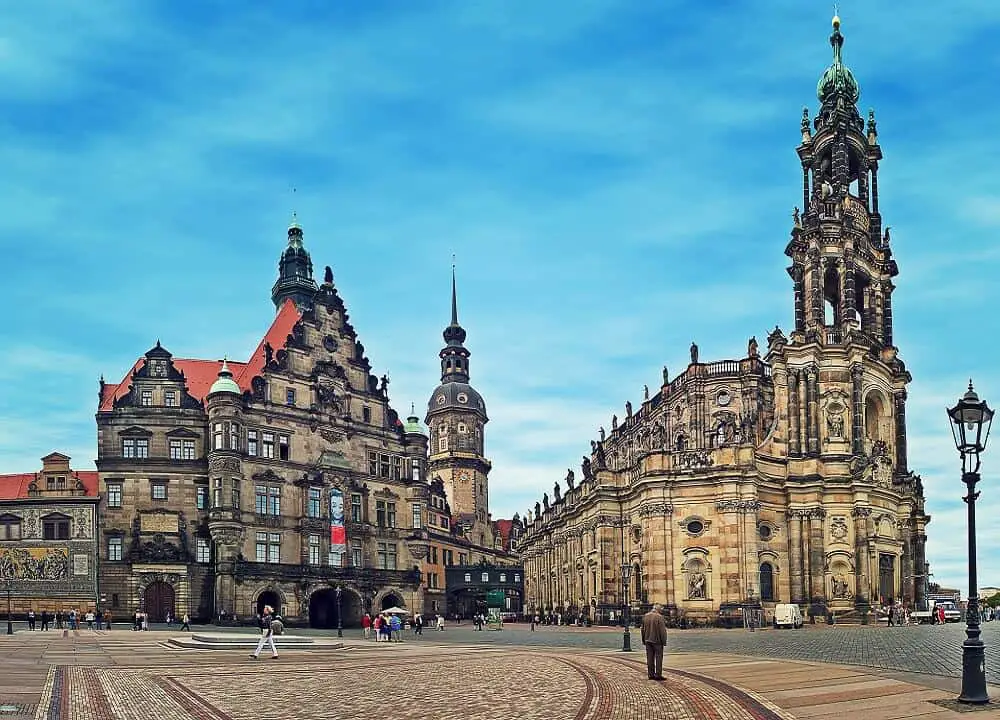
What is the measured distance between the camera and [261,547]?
78.4 meters

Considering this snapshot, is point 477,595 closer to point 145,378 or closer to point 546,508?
point 546,508

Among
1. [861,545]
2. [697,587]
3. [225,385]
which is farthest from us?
[225,385]

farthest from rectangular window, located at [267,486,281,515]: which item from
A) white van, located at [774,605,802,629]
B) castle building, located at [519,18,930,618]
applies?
white van, located at [774,605,802,629]

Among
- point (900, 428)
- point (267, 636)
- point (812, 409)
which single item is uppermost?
point (812, 409)

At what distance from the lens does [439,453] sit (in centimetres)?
14688

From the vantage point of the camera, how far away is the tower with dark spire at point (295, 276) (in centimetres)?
10231

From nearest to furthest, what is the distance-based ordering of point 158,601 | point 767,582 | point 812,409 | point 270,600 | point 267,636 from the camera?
point 267,636, point 767,582, point 158,601, point 812,409, point 270,600

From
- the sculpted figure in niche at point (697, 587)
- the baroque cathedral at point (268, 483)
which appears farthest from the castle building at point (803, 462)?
the baroque cathedral at point (268, 483)

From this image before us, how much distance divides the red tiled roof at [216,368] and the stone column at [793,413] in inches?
1515

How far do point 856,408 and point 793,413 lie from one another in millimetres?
4584

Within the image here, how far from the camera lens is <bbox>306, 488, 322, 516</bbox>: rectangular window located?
82000 millimetres

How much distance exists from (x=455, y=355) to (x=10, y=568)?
85854 millimetres

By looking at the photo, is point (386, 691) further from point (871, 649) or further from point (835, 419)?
point (835, 419)

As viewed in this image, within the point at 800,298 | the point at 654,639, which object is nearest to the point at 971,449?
the point at 654,639
